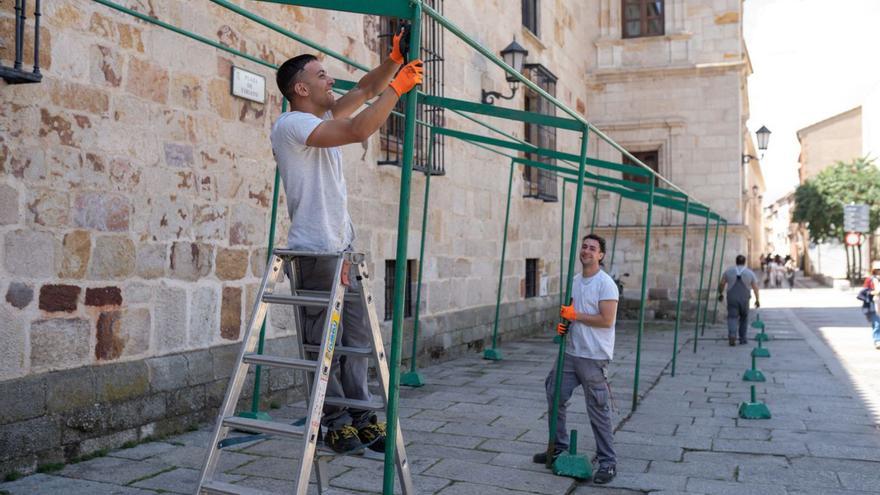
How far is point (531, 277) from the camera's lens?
41.8 ft

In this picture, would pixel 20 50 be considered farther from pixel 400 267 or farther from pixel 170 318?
pixel 400 267

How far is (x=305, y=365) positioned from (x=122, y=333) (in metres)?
2.40

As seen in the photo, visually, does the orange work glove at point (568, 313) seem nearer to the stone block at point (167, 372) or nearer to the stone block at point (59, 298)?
the stone block at point (167, 372)

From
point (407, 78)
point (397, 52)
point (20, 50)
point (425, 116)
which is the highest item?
point (425, 116)

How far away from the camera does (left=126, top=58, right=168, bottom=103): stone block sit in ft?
15.5

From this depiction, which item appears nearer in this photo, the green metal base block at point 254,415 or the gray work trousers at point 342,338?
the gray work trousers at point 342,338

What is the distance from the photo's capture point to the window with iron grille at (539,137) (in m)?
12.3

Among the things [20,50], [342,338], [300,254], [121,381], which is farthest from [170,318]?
[300,254]

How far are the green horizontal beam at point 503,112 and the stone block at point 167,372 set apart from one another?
87.3 inches

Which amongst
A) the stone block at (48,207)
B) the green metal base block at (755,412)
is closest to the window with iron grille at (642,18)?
the green metal base block at (755,412)

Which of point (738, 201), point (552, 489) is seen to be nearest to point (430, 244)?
point (552, 489)

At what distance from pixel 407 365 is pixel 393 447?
211 inches

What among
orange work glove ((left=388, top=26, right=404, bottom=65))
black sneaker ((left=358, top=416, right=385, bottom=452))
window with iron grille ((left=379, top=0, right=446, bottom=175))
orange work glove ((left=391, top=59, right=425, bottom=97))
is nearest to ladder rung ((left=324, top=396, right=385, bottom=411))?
black sneaker ((left=358, top=416, right=385, bottom=452))

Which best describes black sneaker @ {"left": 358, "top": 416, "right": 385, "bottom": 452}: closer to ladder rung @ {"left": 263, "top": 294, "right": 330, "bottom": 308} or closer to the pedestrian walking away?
ladder rung @ {"left": 263, "top": 294, "right": 330, "bottom": 308}
